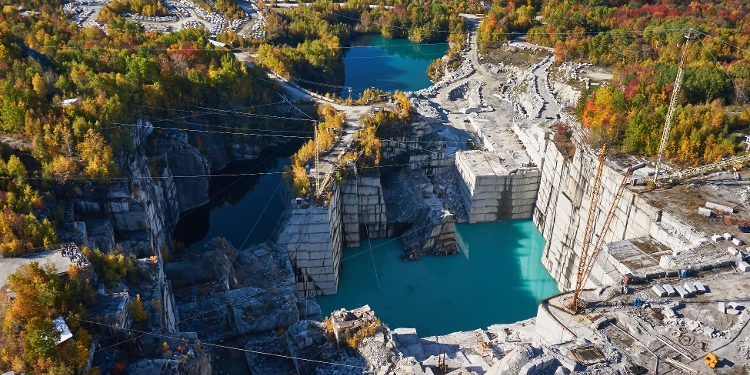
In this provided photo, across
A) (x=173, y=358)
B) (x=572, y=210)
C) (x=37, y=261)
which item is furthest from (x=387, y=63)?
(x=173, y=358)

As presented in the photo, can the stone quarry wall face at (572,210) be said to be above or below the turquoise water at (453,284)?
above

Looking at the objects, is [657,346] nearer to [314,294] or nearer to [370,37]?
[314,294]

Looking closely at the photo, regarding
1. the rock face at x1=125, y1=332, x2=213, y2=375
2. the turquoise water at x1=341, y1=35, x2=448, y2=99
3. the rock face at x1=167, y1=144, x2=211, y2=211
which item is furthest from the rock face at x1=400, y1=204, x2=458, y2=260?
the turquoise water at x1=341, y1=35, x2=448, y2=99

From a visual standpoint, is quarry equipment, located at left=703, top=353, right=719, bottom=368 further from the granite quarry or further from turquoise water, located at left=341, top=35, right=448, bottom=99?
turquoise water, located at left=341, top=35, right=448, bottom=99

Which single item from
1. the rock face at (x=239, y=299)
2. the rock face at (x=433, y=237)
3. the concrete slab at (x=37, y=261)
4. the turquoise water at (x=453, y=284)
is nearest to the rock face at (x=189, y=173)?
the rock face at (x=239, y=299)

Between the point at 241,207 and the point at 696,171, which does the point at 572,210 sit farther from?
the point at 241,207

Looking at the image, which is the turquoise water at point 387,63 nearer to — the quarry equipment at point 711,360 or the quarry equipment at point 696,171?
the quarry equipment at point 696,171

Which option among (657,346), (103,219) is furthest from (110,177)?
(657,346)
